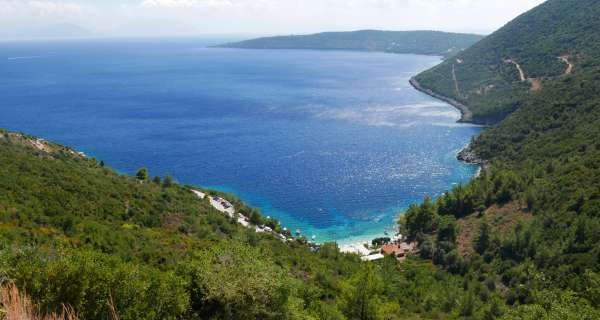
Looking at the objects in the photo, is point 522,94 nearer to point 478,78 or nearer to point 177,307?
point 478,78

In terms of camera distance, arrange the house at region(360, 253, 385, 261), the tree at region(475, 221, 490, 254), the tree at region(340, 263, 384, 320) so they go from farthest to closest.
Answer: the house at region(360, 253, 385, 261)
the tree at region(475, 221, 490, 254)
the tree at region(340, 263, 384, 320)

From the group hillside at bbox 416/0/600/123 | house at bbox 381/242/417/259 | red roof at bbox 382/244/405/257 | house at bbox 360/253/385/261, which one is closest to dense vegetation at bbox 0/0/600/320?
house at bbox 381/242/417/259

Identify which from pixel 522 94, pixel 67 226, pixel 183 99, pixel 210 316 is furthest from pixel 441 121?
pixel 210 316

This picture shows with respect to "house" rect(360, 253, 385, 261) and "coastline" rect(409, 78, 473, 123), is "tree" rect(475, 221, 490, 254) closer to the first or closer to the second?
"house" rect(360, 253, 385, 261)

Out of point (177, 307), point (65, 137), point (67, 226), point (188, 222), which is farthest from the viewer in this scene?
point (65, 137)

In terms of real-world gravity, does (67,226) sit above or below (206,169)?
above

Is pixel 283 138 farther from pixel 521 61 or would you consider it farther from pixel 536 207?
pixel 521 61
